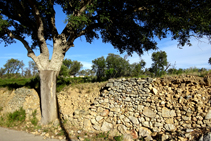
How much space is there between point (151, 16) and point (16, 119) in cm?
896

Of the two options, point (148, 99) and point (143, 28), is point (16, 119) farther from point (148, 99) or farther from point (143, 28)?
point (143, 28)

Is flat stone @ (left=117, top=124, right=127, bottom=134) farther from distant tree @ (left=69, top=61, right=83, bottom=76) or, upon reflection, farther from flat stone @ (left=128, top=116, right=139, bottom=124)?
distant tree @ (left=69, top=61, right=83, bottom=76)

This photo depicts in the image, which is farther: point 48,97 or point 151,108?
point 48,97

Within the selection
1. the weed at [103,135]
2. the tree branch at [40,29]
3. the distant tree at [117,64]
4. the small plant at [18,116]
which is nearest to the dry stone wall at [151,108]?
the weed at [103,135]

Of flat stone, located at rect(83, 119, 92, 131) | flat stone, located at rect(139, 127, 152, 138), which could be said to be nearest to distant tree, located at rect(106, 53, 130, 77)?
flat stone, located at rect(83, 119, 92, 131)

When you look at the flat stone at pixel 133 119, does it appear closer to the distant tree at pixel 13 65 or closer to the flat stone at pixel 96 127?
the flat stone at pixel 96 127

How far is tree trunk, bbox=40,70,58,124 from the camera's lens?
7.02 m

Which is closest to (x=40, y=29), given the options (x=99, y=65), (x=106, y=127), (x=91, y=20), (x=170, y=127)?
(x=91, y=20)

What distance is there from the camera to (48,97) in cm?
710

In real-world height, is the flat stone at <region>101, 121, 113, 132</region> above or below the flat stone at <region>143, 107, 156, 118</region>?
below

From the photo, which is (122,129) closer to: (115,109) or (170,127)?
(115,109)

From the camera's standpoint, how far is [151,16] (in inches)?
312

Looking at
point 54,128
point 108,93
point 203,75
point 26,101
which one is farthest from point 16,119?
point 203,75

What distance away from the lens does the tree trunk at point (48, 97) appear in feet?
23.0
